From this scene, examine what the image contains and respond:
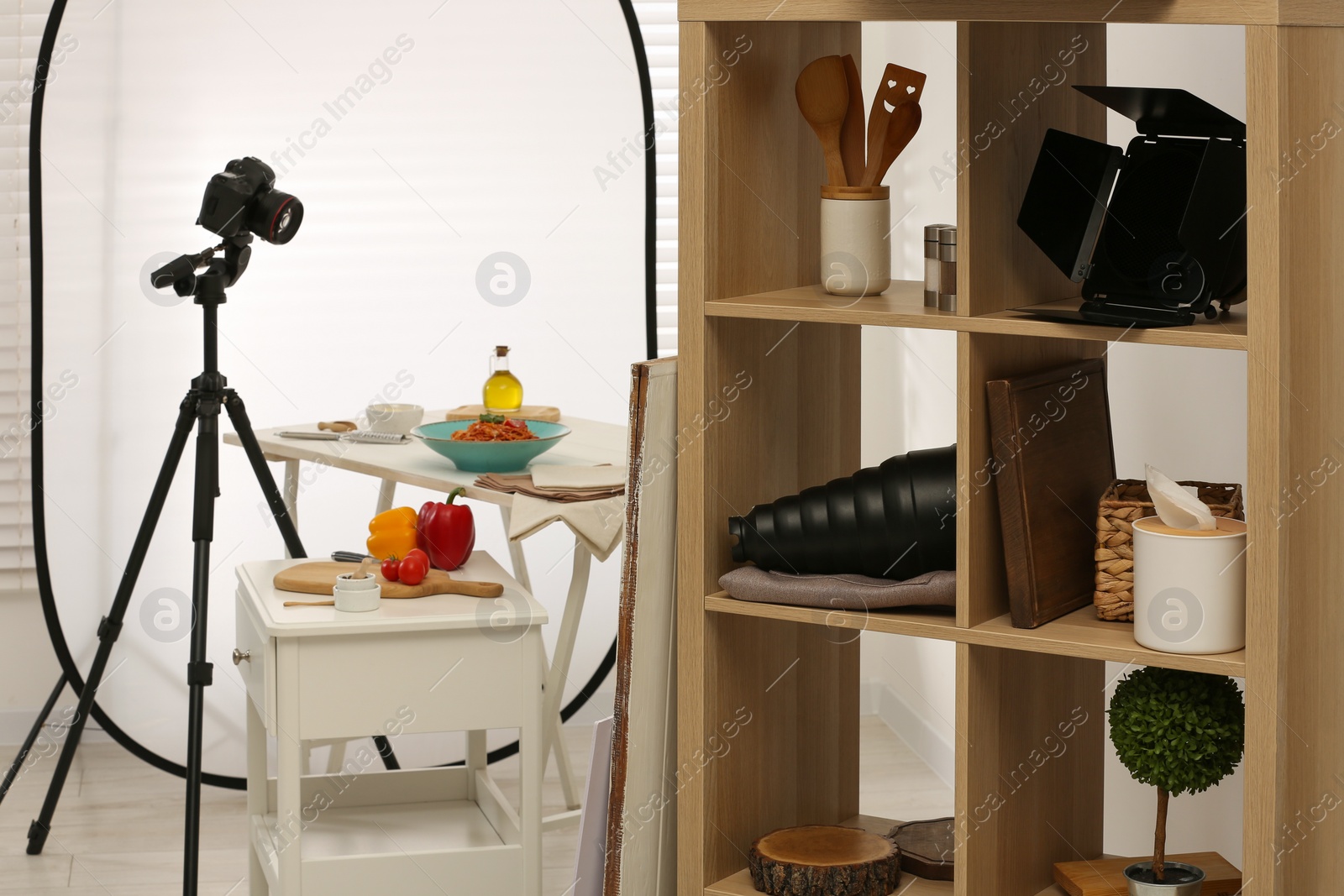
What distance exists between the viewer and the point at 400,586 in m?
2.62

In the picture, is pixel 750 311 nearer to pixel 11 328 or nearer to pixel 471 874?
pixel 471 874

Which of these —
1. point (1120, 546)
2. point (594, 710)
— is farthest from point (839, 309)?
point (594, 710)

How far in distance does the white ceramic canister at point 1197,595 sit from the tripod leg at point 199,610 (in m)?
1.76

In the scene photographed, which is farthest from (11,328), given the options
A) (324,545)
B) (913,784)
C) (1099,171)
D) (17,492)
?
(1099,171)

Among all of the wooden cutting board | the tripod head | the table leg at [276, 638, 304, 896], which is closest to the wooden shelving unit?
the wooden cutting board

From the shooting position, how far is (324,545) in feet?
13.7

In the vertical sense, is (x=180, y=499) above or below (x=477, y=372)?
below

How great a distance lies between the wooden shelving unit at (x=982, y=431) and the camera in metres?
1.79

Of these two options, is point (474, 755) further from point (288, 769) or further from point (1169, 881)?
point (1169, 881)

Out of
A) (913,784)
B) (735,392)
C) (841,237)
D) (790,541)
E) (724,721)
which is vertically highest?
(841,237)

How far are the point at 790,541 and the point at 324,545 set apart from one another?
230 centimetres

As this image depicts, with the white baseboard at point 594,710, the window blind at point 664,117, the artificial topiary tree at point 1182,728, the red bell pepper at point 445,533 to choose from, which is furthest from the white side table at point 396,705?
the window blind at point 664,117

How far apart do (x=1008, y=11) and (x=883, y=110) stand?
0.36 metres

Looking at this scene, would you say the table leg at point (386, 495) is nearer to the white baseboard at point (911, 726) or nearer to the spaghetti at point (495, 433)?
the spaghetti at point (495, 433)
